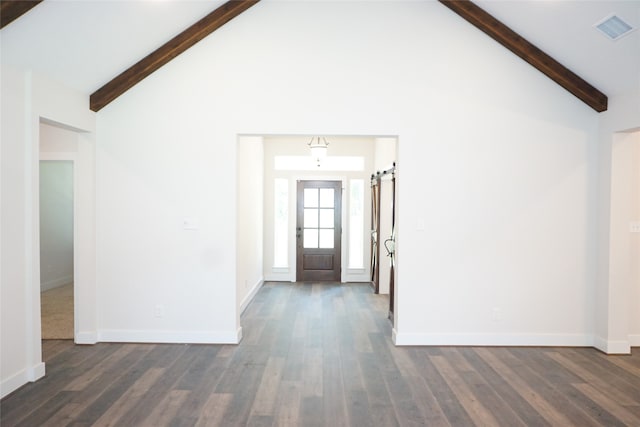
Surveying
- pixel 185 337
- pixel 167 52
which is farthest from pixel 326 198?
pixel 167 52

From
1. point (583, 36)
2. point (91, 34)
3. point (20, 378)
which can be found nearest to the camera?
point (20, 378)

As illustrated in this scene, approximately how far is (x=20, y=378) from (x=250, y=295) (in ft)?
10.7

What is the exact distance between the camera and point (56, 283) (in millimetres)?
6938

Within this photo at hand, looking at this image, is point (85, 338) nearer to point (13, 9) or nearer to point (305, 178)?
point (13, 9)

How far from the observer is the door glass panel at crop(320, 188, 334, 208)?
302 inches

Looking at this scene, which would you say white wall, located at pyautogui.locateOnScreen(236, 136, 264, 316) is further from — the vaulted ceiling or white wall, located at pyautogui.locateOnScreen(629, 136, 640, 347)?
white wall, located at pyautogui.locateOnScreen(629, 136, 640, 347)

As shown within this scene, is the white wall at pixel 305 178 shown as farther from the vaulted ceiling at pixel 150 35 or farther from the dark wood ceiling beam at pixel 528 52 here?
the vaulted ceiling at pixel 150 35

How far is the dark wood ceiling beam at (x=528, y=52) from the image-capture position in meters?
3.83

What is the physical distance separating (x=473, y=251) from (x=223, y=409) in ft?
9.31

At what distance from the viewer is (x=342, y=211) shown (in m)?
7.66

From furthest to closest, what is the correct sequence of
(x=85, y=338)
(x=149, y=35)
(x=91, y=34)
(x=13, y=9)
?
(x=85, y=338)
(x=149, y=35)
(x=91, y=34)
(x=13, y=9)

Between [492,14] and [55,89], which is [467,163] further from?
[55,89]

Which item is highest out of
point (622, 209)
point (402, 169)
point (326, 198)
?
point (402, 169)

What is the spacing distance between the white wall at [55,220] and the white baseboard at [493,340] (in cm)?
622
